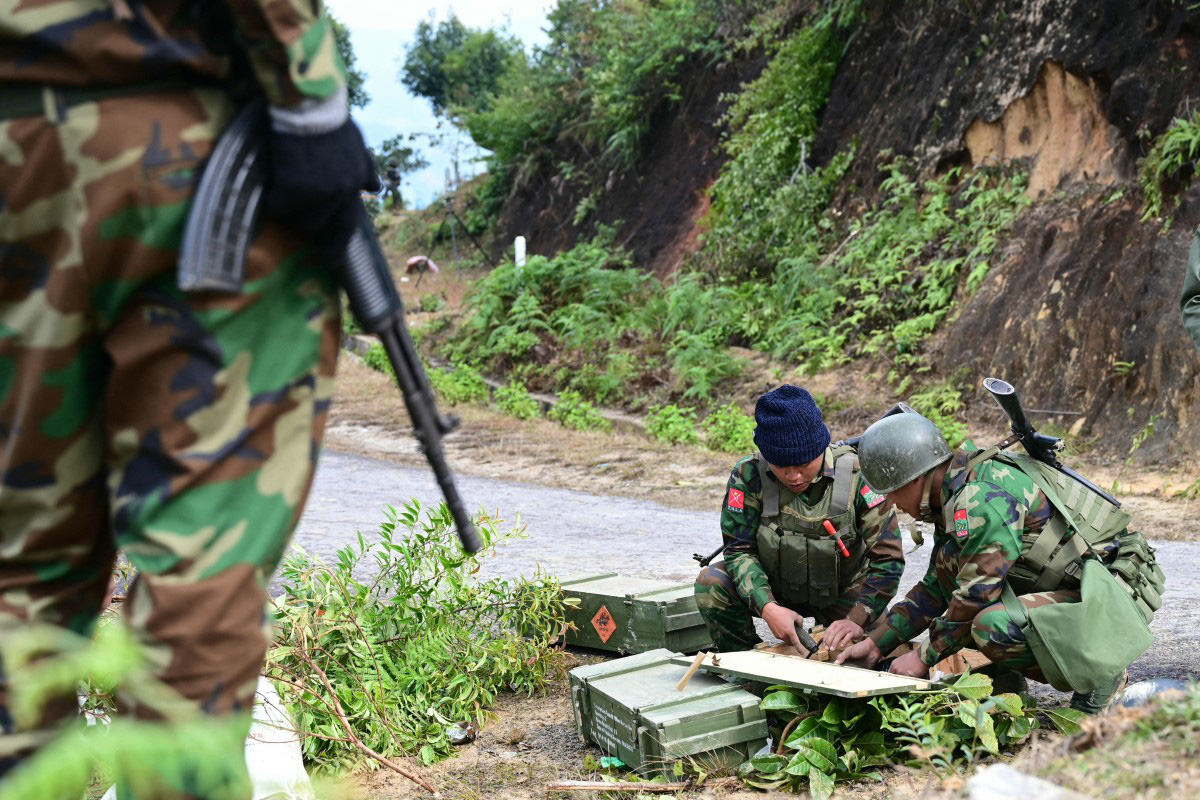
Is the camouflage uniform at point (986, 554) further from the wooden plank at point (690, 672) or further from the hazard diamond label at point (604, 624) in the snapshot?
the hazard diamond label at point (604, 624)

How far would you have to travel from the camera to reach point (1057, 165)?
430 inches

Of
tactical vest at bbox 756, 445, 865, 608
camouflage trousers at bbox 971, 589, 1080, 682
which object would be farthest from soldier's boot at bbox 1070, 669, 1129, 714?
tactical vest at bbox 756, 445, 865, 608

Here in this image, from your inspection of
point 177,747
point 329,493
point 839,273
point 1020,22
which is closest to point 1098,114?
point 1020,22

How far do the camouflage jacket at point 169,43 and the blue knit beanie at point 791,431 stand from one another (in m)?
2.79

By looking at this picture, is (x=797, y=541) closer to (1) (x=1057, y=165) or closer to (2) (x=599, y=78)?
(1) (x=1057, y=165)

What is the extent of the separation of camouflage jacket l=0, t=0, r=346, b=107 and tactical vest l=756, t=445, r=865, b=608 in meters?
3.12

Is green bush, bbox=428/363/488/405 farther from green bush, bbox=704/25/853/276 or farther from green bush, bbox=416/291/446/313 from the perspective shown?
green bush, bbox=416/291/446/313

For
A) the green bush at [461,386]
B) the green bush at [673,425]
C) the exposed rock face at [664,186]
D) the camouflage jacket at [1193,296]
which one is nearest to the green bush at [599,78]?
the exposed rock face at [664,186]

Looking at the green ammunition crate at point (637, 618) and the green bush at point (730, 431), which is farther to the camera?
the green bush at point (730, 431)

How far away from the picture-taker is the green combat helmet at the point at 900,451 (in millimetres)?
3959

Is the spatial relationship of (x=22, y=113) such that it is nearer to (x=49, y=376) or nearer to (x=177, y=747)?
(x=49, y=376)

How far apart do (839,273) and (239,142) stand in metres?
11.5

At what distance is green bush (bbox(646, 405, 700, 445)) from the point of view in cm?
1104

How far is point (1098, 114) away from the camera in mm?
10570
